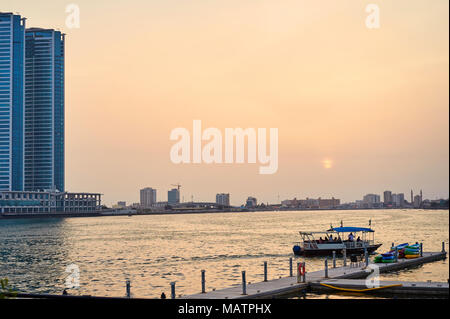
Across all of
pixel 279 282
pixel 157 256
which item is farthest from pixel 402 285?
pixel 157 256

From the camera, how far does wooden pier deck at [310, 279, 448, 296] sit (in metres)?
33.8

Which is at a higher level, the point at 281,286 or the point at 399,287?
the point at 399,287

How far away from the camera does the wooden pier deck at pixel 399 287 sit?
33.8 meters

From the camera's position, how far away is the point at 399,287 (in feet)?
113

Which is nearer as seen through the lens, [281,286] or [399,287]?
[399,287]

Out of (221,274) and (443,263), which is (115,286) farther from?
(443,263)

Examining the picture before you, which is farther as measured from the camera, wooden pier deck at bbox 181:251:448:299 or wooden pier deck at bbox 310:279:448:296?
wooden pier deck at bbox 310:279:448:296

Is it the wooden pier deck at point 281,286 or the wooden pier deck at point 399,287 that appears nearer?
the wooden pier deck at point 281,286
